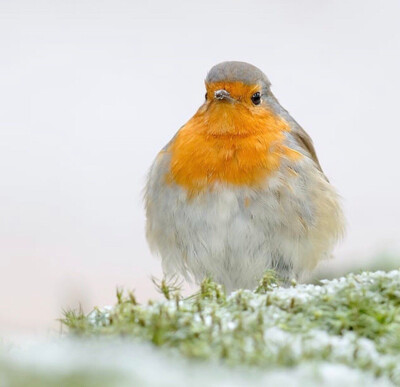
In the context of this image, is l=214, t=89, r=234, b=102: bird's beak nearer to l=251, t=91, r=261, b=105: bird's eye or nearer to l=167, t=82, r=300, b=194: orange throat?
l=167, t=82, r=300, b=194: orange throat

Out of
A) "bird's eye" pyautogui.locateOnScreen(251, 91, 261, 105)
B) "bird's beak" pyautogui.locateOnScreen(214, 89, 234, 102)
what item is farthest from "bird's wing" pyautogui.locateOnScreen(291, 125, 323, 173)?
"bird's beak" pyautogui.locateOnScreen(214, 89, 234, 102)

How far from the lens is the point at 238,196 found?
4.45 m

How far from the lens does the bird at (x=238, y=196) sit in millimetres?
4480

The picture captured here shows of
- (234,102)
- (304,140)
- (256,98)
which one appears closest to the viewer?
(234,102)

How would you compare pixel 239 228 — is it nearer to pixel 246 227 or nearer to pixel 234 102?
pixel 246 227

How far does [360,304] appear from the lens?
8.56 feet

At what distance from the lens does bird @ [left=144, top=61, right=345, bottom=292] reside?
4.48 m

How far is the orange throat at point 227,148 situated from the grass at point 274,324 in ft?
5.43

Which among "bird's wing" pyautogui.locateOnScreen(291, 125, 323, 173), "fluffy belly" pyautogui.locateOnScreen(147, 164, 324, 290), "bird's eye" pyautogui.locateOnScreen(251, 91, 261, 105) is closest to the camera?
"fluffy belly" pyautogui.locateOnScreen(147, 164, 324, 290)

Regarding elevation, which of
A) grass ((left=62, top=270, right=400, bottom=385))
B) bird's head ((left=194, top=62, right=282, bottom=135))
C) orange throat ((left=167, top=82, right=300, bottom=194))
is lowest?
grass ((left=62, top=270, right=400, bottom=385))

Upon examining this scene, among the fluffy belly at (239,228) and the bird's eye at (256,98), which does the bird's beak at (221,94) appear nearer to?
the bird's eye at (256,98)

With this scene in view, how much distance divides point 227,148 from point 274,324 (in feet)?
7.32

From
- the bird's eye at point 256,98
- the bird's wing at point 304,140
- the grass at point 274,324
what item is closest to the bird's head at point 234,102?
the bird's eye at point 256,98

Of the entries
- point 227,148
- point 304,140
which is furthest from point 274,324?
point 304,140
